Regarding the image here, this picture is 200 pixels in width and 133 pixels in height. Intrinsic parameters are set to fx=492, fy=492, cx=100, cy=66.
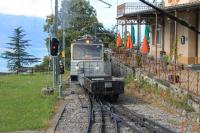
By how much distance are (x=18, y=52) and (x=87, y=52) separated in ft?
230

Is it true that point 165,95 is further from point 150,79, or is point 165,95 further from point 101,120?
point 101,120

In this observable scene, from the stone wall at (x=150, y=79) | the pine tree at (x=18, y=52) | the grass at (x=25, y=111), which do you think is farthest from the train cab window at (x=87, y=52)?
the pine tree at (x=18, y=52)

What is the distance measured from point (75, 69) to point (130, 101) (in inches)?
249

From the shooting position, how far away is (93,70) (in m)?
27.0

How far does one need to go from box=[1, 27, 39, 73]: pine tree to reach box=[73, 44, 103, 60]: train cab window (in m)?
64.9

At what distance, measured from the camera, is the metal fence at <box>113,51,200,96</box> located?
20222 millimetres

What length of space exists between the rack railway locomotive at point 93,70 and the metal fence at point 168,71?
7.92 ft

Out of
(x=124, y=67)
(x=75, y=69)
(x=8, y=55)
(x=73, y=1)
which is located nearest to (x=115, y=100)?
(x=75, y=69)

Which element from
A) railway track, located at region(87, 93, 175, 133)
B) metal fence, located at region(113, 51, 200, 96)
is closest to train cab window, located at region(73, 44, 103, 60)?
metal fence, located at region(113, 51, 200, 96)

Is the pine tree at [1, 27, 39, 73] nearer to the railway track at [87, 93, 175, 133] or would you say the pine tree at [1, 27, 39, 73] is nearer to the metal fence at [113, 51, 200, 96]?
the metal fence at [113, 51, 200, 96]

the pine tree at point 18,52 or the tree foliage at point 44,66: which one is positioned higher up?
the pine tree at point 18,52

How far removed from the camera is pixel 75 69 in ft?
92.5

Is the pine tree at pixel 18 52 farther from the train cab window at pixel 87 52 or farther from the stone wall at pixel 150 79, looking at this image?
the train cab window at pixel 87 52

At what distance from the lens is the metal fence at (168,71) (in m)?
20.2
